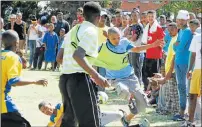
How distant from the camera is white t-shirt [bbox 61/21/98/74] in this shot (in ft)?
17.0

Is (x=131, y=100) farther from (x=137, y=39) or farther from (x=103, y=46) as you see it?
(x=137, y=39)

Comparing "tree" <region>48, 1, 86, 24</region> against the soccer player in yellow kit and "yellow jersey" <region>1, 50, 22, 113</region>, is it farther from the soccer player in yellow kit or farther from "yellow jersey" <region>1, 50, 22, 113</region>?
"yellow jersey" <region>1, 50, 22, 113</region>

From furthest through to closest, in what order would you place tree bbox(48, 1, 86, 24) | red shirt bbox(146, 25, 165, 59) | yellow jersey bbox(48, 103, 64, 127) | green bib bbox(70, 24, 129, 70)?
tree bbox(48, 1, 86, 24) < red shirt bbox(146, 25, 165, 59) < green bib bbox(70, 24, 129, 70) < yellow jersey bbox(48, 103, 64, 127)

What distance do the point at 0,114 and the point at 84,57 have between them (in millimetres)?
1127

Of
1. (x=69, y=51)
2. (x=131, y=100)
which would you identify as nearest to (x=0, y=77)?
(x=69, y=51)

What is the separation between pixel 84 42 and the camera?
5.16 meters

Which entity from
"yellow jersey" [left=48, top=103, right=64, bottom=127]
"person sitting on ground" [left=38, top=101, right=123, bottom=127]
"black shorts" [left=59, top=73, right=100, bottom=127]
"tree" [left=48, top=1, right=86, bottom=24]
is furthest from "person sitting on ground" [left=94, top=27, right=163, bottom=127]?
"tree" [left=48, top=1, right=86, bottom=24]

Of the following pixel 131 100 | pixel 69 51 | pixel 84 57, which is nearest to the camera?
pixel 84 57

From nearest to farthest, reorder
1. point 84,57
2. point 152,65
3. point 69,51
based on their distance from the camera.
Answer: point 84,57
point 69,51
point 152,65

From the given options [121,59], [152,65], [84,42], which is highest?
[84,42]

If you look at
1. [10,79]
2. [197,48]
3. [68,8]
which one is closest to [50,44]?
[68,8]

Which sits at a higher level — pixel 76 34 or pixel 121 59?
pixel 76 34

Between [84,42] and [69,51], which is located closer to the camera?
[84,42]

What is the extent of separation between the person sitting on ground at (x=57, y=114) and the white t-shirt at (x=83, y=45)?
43.9 inches
